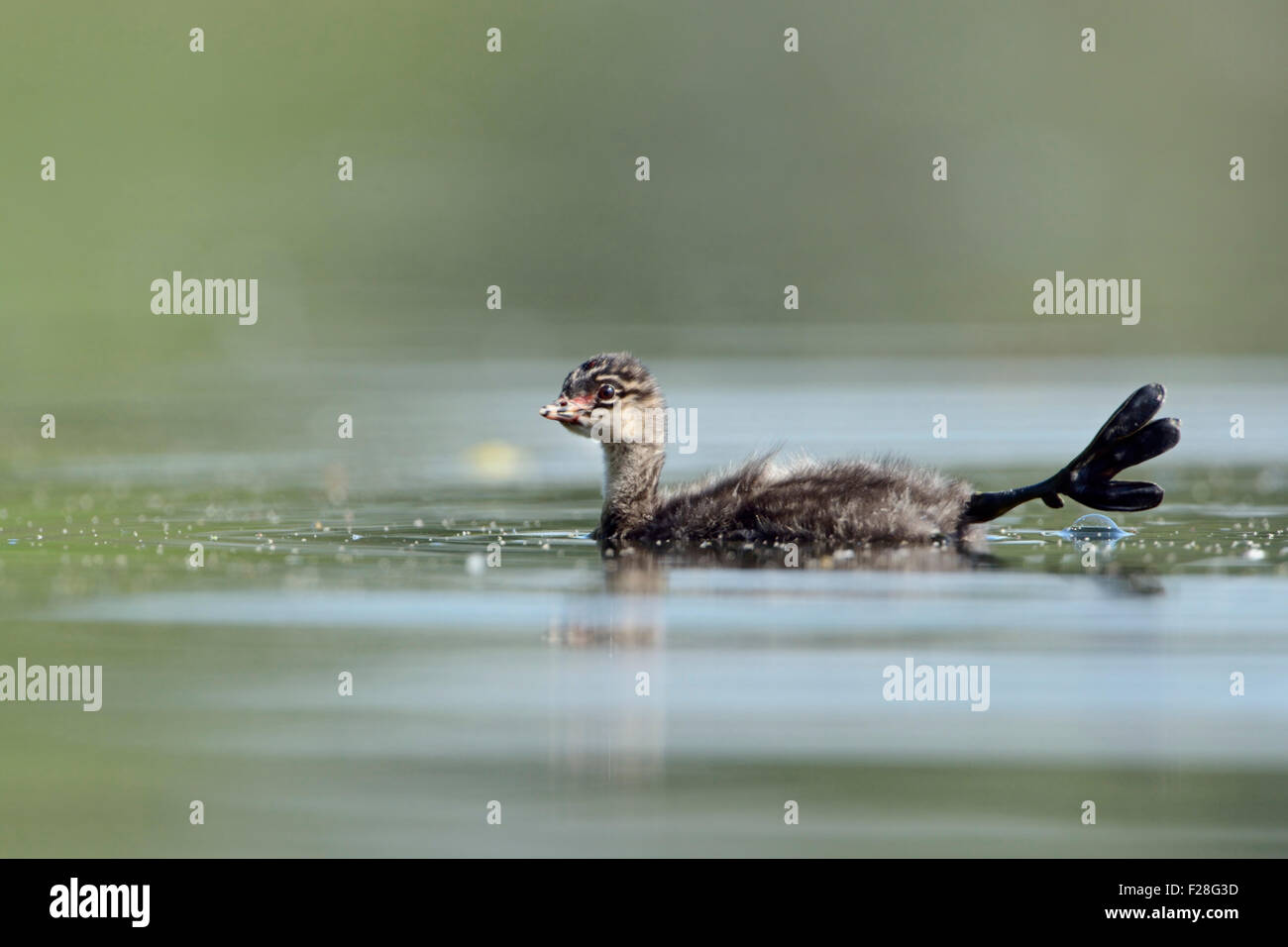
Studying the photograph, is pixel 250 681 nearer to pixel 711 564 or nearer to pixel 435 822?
pixel 435 822

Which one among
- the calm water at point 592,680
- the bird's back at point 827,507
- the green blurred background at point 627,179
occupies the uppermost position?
the green blurred background at point 627,179

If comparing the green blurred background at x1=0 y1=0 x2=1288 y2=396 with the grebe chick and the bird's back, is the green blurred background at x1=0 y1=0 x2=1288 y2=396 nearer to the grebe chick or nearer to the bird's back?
the grebe chick

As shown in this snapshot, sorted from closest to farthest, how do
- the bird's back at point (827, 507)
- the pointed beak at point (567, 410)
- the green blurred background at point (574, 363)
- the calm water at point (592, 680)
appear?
the calm water at point (592, 680), the green blurred background at point (574, 363), the bird's back at point (827, 507), the pointed beak at point (567, 410)

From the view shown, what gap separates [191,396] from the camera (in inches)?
698

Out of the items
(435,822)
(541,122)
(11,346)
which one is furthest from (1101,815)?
(541,122)

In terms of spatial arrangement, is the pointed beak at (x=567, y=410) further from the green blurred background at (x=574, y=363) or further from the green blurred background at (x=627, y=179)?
the green blurred background at (x=627, y=179)

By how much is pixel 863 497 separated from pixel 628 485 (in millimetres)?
1271

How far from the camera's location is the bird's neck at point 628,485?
10602 mm

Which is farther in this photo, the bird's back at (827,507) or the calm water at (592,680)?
the bird's back at (827,507)

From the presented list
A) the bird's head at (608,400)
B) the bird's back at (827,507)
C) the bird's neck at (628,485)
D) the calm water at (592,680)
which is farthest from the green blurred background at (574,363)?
the bird's head at (608,400)

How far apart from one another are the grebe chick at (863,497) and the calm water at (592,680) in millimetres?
261

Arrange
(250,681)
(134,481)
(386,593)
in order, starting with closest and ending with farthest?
(250,681)
(386,593)
(134,481)

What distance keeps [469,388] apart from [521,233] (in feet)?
25.8

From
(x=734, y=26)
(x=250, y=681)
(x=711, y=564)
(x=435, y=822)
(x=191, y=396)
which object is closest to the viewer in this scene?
(x=435, y=822)
